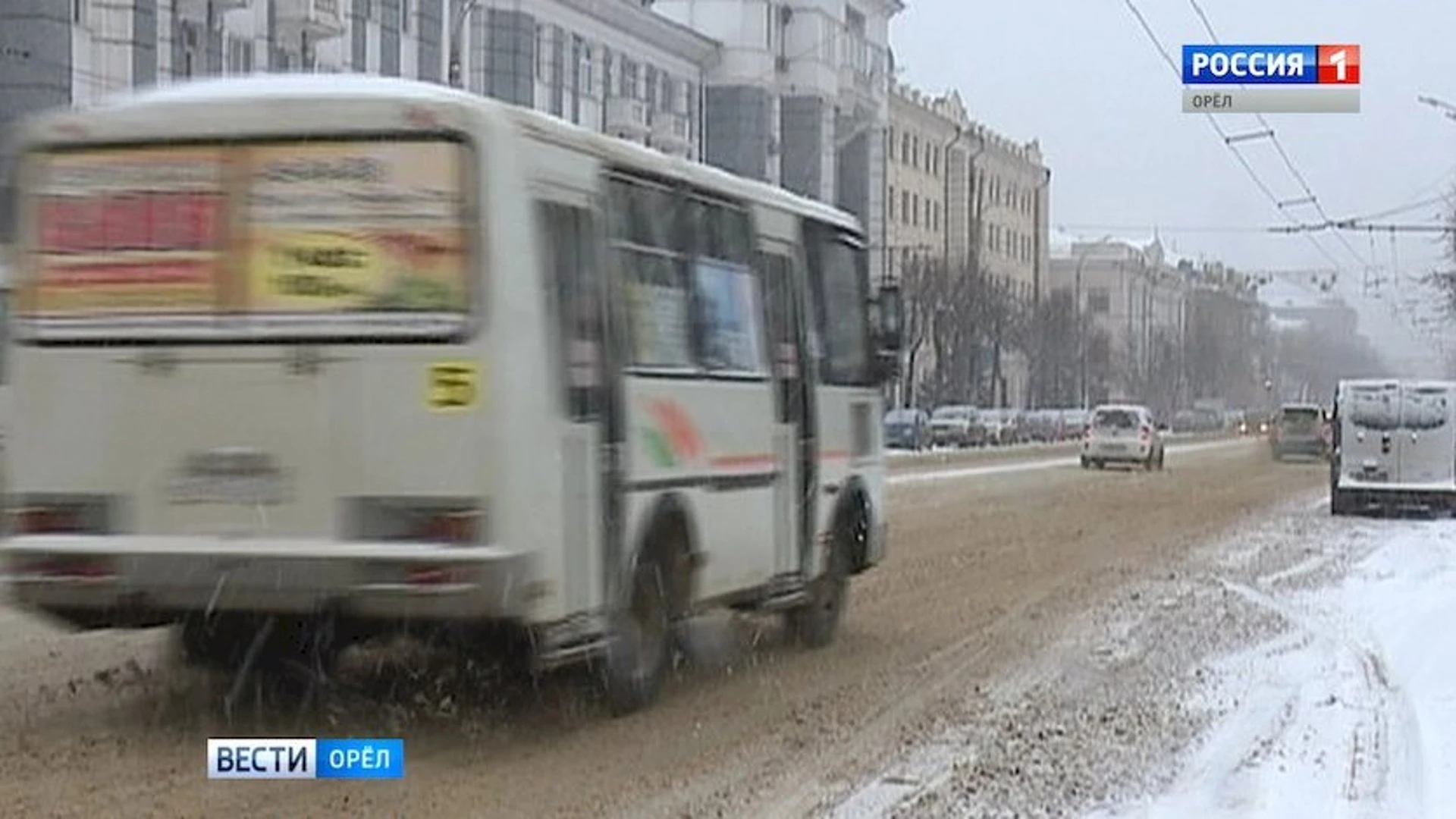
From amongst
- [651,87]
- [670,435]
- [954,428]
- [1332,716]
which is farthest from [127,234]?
[954,428]

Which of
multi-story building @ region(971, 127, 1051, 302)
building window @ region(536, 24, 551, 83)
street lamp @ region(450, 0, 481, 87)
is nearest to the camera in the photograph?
street lamp @ region(450, 0, 481, 87)

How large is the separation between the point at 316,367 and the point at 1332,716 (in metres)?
5.83

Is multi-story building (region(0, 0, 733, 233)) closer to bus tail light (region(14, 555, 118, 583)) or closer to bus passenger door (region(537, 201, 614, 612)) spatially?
bus tail light (region(14, 555, 118, 583))

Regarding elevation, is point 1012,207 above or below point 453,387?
above

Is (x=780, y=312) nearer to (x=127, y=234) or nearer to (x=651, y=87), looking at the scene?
(x=127, y=234)

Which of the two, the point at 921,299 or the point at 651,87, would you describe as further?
the point at 921,299

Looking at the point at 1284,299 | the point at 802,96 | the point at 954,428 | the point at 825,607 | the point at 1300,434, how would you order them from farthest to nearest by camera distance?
the point at 1284,299
the point at 802,96
the point at 954,428
the point at 1300,434
the point at 825,607

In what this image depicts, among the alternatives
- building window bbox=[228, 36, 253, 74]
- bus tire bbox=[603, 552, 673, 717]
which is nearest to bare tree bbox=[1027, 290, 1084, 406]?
building window bbox=[228, 36, 253, 74]

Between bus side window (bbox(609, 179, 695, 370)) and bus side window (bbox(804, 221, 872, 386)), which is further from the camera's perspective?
bus side window (bbox(804, 221, 872, 386))

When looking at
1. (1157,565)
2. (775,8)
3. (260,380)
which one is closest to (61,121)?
(260,380)

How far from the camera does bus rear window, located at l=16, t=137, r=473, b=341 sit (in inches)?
400

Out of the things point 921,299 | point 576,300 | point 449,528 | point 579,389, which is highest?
point 921,299

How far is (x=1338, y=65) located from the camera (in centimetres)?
2847

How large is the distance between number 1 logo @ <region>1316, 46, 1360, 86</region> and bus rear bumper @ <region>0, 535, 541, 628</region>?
67.6 feet
